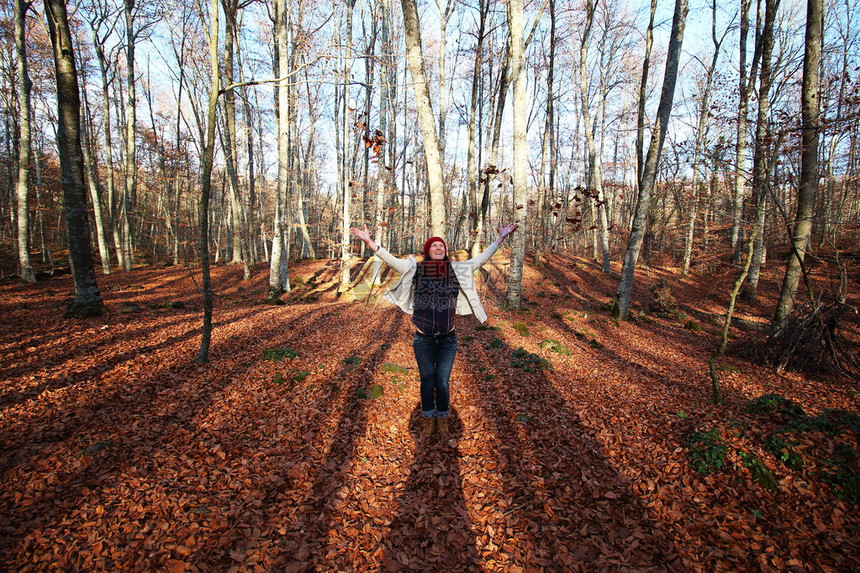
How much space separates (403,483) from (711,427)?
3398 millimetres

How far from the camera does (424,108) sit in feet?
23.5

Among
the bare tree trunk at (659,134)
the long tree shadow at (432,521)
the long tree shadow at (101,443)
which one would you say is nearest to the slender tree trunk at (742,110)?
the bare tree trunk at (659,134)

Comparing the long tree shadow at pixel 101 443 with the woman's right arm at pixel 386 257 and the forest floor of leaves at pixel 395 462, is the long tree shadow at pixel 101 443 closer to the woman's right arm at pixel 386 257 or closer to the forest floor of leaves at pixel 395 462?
the forest floor of leaves at pixel 395 462

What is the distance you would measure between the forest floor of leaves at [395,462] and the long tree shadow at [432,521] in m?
0.02

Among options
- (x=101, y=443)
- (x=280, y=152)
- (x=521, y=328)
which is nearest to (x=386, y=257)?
(x=101, y=443)

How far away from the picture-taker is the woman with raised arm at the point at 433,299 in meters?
3.68

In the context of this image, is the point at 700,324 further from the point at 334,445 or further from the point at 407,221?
the point at 407,221

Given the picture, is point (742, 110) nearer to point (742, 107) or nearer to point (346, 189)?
point (742, 107)

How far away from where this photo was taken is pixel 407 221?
79.0 feet

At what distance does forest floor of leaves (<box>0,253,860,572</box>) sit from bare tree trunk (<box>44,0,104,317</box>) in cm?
110

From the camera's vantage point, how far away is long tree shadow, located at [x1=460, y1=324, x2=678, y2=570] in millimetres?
2596

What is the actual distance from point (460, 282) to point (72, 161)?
8.76 m

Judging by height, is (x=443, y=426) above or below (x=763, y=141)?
below

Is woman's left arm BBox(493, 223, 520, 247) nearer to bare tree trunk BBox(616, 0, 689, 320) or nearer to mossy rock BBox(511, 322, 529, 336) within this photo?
mossy rock BBox(511, 322, 529, 336)
